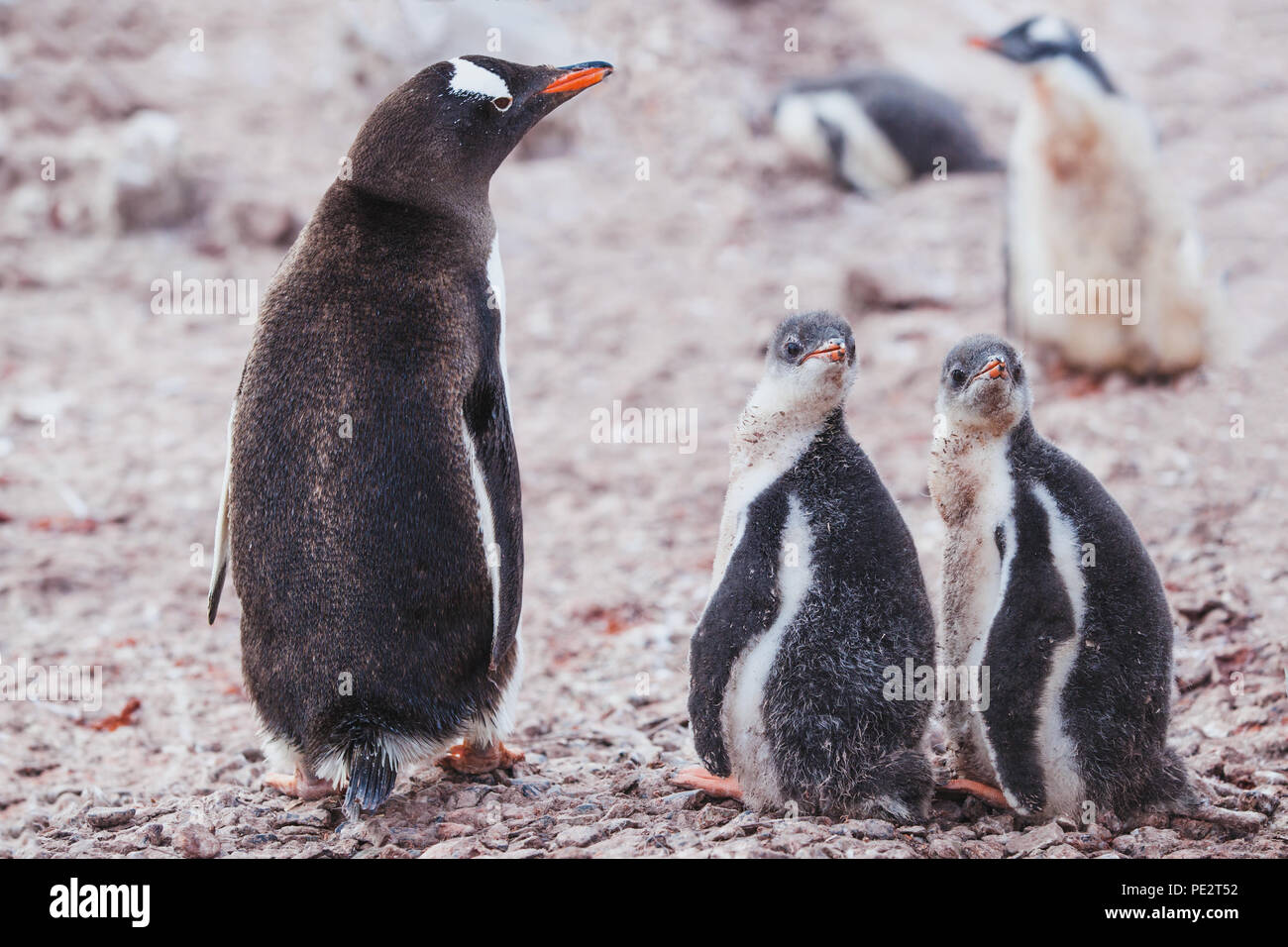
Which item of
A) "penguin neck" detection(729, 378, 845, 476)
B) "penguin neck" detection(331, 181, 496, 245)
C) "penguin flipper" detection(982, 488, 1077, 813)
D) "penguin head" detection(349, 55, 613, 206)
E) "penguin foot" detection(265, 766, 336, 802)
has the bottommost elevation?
"penguin foot" detection(265, 766, 336, 802)

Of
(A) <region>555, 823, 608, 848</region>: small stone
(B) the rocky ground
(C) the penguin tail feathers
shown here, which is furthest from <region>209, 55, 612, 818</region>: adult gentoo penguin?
(A) <region>555, 823, 608, 848</region>: small stone

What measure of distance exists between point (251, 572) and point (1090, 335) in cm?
464

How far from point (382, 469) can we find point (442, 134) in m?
0.81

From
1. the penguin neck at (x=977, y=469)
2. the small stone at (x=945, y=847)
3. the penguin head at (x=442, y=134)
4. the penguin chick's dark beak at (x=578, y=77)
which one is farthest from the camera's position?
the penguin chick's dark beak at (x=578, y=77)

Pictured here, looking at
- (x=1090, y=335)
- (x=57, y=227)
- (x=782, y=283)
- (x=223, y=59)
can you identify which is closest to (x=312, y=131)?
(x=223, y=59)

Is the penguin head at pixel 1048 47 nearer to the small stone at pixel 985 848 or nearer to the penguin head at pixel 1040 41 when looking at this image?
the penguin head at pixel 1040 41

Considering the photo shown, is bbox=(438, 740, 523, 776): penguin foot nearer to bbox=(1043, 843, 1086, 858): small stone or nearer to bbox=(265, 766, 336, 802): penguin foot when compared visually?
bbox=(265, 766, 336, 802): penguin foot

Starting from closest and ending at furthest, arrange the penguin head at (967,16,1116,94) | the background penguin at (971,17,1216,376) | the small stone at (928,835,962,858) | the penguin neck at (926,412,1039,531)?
the small stone at (928,835,962,858) < the penguin neck at (926,412,1039,531) < the background penguin at (971,17,1216,376) < the penguin head at (967,16,1116,94)

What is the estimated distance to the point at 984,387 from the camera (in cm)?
280

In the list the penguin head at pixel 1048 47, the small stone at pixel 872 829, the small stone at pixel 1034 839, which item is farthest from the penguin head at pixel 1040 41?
the small stone at pixel 872 829

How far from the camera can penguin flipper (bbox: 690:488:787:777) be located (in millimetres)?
2795

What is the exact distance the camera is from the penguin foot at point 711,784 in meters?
2.92

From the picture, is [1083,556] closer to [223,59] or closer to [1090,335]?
[1090,335]

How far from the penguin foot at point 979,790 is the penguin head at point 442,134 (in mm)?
1771
